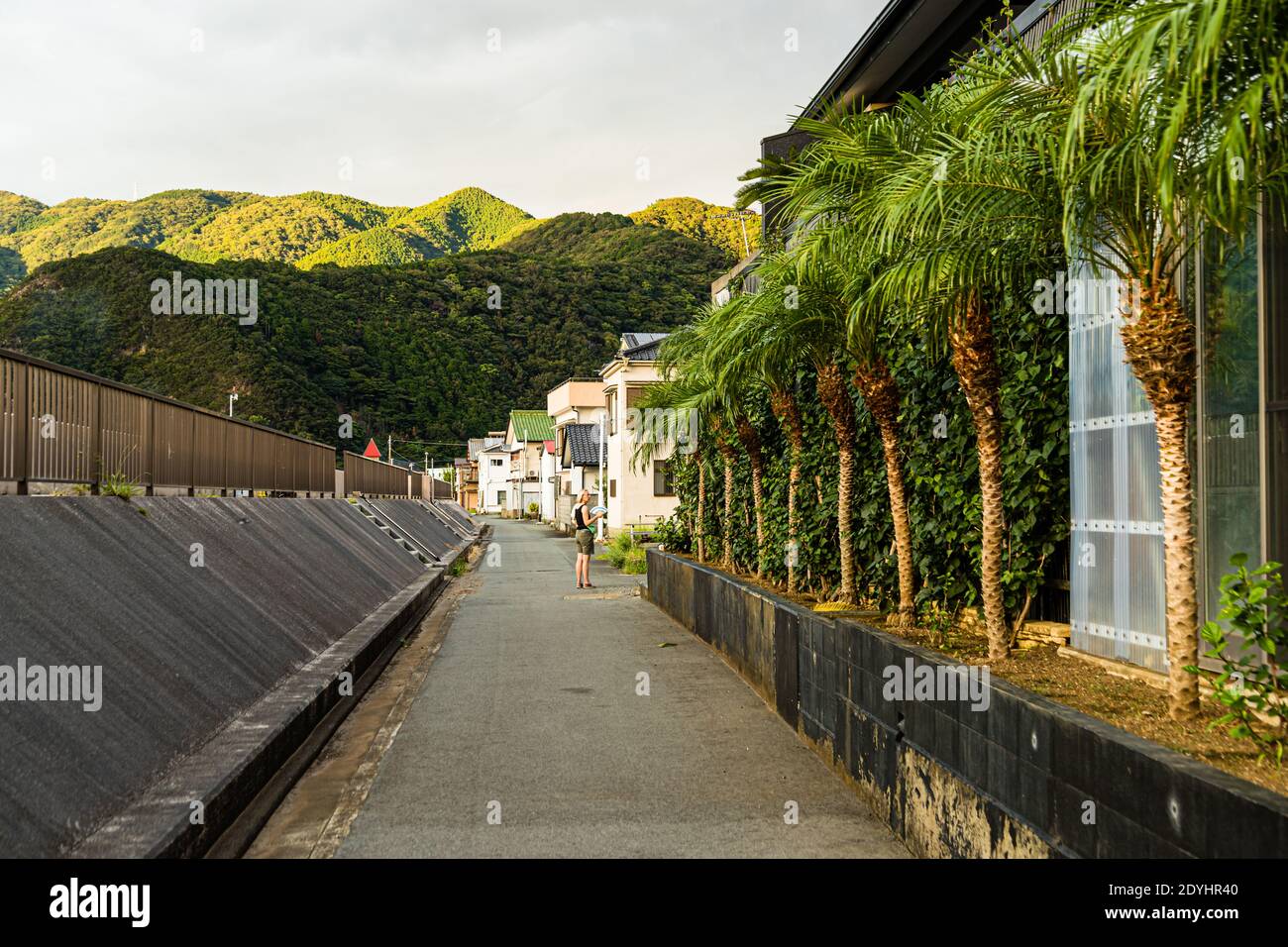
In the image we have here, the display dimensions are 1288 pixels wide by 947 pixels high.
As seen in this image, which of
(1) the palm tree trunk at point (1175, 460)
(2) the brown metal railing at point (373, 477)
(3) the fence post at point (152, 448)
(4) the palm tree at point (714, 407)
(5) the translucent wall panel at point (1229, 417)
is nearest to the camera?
(1) the palm tree trunk at point (1175, 460)

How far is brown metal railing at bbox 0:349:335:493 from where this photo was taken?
26.9 ft

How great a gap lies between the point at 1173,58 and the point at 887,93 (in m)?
16.3

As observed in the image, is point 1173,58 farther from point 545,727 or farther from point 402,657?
point 402,657

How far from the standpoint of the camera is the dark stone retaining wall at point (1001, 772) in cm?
323

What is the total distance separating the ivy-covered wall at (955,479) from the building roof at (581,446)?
4580 centimetres

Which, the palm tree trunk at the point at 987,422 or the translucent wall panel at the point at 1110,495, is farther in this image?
the palm tree trunk at the point at 987,422

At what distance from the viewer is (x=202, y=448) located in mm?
14250

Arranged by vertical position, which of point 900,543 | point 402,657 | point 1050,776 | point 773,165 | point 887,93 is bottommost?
point 402,657

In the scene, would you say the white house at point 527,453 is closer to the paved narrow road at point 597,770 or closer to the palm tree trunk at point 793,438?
the palm tree trunk at point 793,438

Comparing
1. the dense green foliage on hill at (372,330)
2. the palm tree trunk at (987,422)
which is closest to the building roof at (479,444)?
the dense green foliage on hill at (372,330)

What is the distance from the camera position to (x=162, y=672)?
6477 millimetres

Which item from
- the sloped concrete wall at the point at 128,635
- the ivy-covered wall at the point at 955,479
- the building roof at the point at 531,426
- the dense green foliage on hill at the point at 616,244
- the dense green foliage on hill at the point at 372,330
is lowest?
the sloped concrete wall at the point at 128,635
